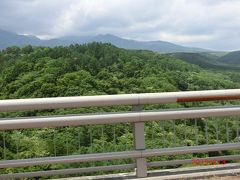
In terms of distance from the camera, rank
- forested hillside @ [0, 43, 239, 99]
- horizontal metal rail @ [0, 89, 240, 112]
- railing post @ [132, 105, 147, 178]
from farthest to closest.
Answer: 1. forested hillside @ [0, 43, 239, 99]
2. railing post @ [132, 105, 147, 178]
3. horizontal metal rail @ [0, 89, 240, 112]

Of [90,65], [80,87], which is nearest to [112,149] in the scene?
[80,87]

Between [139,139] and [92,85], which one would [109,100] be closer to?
[139,139]

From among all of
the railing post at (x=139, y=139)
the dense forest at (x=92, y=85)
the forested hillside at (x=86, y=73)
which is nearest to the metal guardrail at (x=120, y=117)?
the railing post at (x=139, y=139)

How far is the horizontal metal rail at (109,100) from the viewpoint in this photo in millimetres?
4066

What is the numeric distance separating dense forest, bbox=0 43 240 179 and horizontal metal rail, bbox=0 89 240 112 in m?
0.33

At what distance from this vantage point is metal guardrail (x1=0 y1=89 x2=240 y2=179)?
4.12m

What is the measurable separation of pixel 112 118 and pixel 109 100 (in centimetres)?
20

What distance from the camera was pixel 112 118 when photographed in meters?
4.30

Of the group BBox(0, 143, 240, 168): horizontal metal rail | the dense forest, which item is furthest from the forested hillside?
BBox(0, 143, 240, 168): horizontal metal rail

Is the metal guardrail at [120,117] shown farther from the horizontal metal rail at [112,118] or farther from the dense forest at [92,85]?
the dense forest at [92,85]

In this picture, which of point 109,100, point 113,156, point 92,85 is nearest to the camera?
point 109,100

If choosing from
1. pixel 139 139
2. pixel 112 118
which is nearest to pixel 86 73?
pixel 139 139

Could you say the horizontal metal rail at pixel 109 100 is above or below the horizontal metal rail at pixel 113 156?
above

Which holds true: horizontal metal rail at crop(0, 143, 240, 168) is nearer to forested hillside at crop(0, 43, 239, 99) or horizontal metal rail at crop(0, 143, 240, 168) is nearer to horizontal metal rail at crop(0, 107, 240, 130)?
horizontal metal rail at crop(0, 107, 240, 130)
